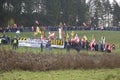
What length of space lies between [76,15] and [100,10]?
21.8 meters

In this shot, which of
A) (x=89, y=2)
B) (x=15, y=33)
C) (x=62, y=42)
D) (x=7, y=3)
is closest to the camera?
(x=62, y=42)

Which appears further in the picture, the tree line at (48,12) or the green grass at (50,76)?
the tree line at (48,12)

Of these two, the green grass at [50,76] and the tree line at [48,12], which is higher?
the tree line at [48,12]

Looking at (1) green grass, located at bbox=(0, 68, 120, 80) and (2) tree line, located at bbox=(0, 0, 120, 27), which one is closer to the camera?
(1) green grass, located at bbox=(0, 68, 120, 80)

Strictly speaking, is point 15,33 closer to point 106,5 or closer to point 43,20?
point 43,20

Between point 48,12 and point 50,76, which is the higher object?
point 48,12

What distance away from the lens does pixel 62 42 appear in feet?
163

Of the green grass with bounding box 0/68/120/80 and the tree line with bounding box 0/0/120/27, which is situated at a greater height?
the tree line with bounding box 0/0/120/27

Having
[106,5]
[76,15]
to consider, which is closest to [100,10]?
[106,5]

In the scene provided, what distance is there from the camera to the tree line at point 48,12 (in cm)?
8931

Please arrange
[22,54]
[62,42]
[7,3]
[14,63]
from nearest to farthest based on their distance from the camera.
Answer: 1. [14,63]
2. [22,54]
3. [62,42]
4. [7,3]

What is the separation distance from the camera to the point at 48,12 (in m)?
98.7

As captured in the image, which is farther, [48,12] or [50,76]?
[48,12]

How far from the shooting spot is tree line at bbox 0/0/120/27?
3516 inches
